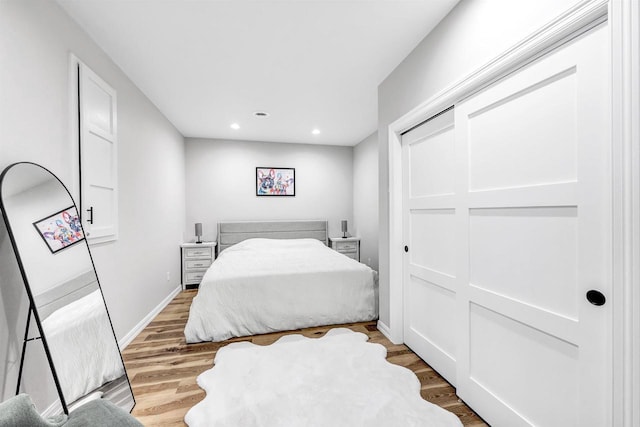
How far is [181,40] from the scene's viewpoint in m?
2.04

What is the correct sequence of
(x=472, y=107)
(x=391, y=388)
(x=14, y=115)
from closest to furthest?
(x=14, y=115)
(x=472, y=107)
(x=391, y=388)

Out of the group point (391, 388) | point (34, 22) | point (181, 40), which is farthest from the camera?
point (181, 40)

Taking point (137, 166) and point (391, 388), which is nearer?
point (391, 388)

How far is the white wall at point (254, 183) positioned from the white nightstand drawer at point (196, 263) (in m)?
0.52

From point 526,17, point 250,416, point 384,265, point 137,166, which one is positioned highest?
point 526,17

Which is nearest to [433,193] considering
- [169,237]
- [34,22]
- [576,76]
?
[576,76]

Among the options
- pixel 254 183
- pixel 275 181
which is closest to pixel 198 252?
pixel 254 183

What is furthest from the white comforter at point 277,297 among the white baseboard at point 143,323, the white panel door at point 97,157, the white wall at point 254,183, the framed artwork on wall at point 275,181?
the framed artwork on wall at point 275,181

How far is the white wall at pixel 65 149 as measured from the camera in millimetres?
1378

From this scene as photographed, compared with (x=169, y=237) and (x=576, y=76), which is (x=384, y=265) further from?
(x=169, y=237)

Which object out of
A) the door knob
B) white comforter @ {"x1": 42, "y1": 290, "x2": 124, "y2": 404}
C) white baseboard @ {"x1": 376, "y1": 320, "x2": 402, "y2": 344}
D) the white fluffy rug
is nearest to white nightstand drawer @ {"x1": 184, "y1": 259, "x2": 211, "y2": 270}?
the white fluffy rug

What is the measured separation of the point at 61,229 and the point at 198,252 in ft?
9.35

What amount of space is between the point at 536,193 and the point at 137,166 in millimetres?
3209

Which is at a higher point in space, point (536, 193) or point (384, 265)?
point (536, 193)
